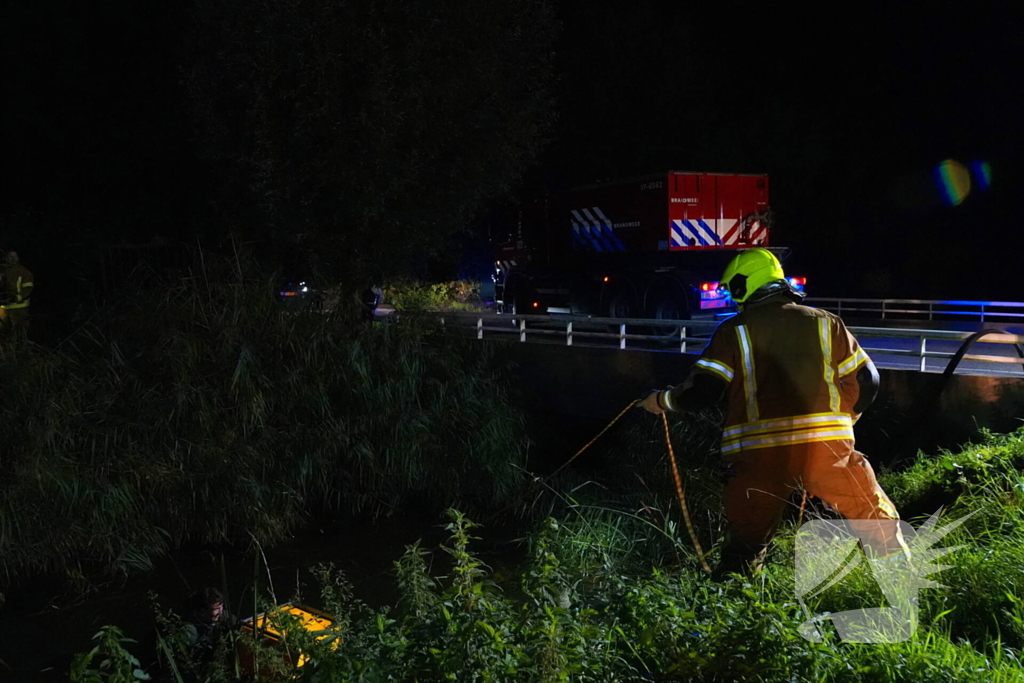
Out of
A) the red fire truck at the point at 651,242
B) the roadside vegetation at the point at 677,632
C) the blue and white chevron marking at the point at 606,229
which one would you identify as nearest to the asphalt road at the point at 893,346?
the red fire truck at the point at 651,242

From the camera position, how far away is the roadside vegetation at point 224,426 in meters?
7.22

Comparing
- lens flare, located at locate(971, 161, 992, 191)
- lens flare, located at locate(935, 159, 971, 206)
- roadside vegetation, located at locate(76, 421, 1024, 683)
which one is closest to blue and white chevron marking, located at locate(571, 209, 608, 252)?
lens flare, located at locate(935, 159, 971, 206)

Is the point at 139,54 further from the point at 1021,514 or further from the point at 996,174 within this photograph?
the point at 996,174

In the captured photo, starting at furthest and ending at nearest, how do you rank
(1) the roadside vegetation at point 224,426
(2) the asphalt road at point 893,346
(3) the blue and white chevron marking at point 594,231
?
A: (3) the blue and white chevron marking at point 594,231
(2) the asphalt road at point 893,346
(1) the roadside vegetation at point 224,426

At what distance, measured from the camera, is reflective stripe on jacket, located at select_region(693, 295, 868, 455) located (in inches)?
158

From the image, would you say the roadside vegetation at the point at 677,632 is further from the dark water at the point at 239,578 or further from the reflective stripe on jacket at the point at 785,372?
the dark water at the point at 239,578

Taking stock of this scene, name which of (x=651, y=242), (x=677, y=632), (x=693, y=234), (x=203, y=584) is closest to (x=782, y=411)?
(x=677, y=632)

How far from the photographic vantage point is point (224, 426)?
8102mm

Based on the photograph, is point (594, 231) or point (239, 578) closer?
point (239, 578)

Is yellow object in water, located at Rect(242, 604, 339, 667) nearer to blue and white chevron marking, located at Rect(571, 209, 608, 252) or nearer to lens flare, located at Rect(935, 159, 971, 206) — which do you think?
blue and white chevron marking, located at Rect(571, 209, 608, 252)

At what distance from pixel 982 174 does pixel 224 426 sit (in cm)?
2024

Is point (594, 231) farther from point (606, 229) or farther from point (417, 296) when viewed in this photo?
point (417, 296)

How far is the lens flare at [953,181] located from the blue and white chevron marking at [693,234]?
1036cm

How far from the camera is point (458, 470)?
9.60m
